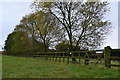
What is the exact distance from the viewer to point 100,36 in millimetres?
18609

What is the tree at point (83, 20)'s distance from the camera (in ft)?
60.3

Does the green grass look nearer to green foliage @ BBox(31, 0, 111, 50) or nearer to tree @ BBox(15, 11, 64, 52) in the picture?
green foliage @ BBox(31, 0, 111, 50)

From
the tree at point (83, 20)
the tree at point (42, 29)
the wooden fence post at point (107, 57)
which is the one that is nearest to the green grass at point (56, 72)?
the wooden fence post at point (107, 57)

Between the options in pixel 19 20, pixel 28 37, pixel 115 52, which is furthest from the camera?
pixel 19 20

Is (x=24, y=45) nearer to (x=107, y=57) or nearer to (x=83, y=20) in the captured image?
(x=83, y=20)

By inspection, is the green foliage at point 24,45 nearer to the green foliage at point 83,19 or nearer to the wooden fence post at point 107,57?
the green foliage at point 83,19

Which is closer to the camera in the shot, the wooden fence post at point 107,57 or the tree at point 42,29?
the wooden fence post at point 107,57

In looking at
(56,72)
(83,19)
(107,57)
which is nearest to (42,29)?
(83,19)

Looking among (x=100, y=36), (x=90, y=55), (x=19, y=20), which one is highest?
(x=19, y=20)

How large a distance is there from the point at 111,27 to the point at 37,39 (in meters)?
17.6

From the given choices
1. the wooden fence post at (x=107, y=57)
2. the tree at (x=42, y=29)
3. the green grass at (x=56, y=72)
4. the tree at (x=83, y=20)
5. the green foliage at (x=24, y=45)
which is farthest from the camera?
the green foliage at (x=24, y=45)

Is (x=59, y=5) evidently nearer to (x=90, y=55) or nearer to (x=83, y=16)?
(x=83, y=16)

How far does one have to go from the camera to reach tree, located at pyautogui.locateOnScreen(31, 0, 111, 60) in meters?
18.4

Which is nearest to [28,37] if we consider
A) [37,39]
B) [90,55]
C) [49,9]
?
[37,39]
